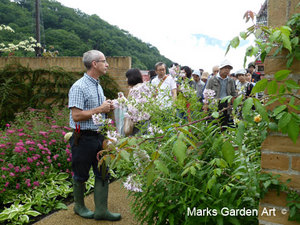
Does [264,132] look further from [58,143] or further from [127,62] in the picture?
[127,62]

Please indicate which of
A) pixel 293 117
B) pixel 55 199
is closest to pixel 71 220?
pixel 55 199

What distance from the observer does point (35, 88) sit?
7.18 metres

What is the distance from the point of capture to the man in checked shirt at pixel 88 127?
9.43 ft

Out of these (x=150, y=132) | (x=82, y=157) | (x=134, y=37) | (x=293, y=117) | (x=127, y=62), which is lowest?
(x=82, y=157)

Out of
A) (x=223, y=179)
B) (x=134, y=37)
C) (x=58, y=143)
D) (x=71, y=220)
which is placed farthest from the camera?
(x=134, y=37)

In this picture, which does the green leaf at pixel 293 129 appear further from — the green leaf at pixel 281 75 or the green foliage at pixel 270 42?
the green foliage at pixel 270 42

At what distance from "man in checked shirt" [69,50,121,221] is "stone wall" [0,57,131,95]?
3808mm

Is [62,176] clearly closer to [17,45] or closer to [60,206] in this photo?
[60,206]

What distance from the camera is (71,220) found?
3.18 m

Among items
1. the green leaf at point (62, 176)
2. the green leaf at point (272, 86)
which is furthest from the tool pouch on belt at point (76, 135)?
the green leaf at point (272, 86)

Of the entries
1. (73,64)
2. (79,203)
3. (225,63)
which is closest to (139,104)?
(79,203)

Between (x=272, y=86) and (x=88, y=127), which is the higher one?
(x=272, y=86)

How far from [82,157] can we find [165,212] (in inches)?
57.0

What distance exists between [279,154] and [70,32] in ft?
88.6
